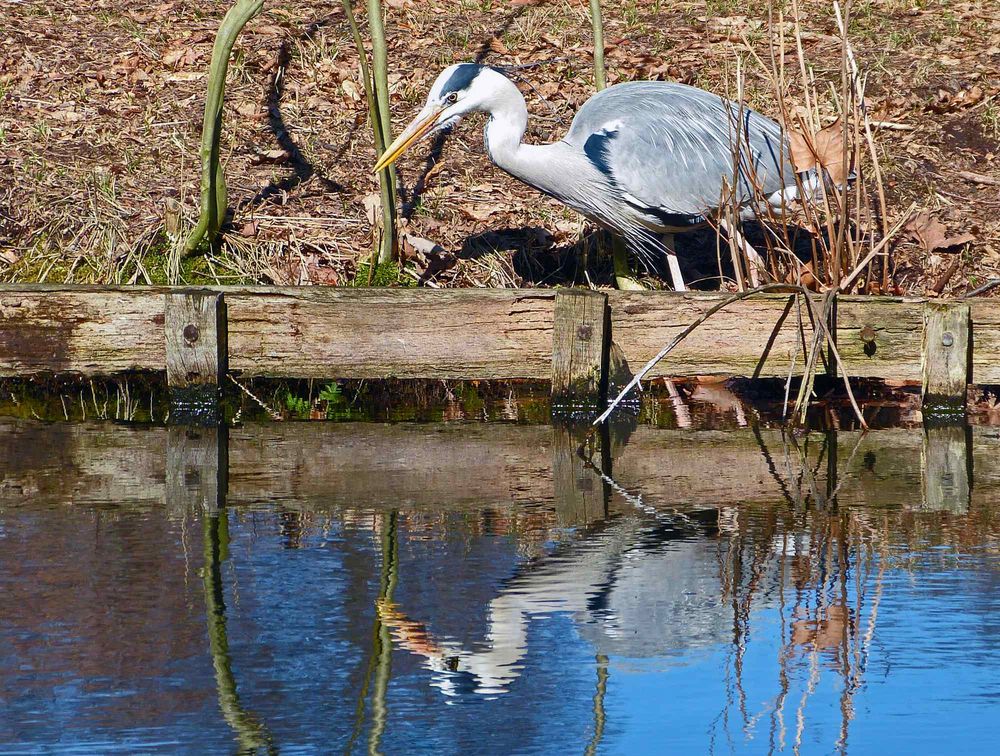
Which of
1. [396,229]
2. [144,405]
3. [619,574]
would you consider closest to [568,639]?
[619,574]

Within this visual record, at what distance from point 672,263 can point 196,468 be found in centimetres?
336

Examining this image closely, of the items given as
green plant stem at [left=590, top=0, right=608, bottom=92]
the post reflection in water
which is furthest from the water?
green plant stem at [left=590, top=0, right=608, bottom=92]

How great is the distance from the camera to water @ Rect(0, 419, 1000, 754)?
11.1 ft

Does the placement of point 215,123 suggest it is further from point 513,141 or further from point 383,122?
point 513,141

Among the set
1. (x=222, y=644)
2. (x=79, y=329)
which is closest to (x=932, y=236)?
(x=79, y=329)

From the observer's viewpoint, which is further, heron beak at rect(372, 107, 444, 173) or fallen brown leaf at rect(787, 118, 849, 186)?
heron beak at rect(372, 107, 444, 173)

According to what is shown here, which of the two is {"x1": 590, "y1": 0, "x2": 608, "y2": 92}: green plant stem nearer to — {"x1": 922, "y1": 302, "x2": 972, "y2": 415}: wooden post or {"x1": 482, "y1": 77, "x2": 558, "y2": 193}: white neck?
{"x1": 482, "y1": 77, "x2": 558, "y2": 193}: white neck

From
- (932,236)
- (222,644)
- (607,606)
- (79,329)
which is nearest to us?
(222,644)

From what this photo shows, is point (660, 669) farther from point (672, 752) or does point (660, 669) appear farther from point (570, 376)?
point (570, 376)

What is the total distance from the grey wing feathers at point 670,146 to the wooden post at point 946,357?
129 cm

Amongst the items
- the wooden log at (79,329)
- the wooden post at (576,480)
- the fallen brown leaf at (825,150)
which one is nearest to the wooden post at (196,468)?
the wooden log at (79,329)

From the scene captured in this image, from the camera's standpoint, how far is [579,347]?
279 inches

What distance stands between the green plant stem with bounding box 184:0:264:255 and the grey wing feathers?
6.69 feet

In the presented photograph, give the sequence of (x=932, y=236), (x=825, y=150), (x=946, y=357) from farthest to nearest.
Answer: (x=932, y=236) → (x=825, y=150) → (x=946, y=357)
